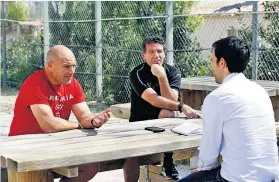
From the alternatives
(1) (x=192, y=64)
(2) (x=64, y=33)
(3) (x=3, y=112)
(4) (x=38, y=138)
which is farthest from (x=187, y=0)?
(4) (x=38, y=138)

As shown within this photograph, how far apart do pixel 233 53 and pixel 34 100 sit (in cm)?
150

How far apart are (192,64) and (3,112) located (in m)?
3.66

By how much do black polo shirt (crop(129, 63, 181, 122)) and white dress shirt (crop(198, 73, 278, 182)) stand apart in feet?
5.96

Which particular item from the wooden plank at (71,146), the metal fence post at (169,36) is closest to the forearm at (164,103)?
the wooden plank at (71,146)

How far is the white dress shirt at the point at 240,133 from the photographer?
9.56 ft

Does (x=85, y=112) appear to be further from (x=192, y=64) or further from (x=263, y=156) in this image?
(x=192, y=64)

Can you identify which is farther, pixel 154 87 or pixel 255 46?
pixel 255 46

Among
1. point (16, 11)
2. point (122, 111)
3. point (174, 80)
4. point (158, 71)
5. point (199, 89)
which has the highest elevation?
point (16, 11)

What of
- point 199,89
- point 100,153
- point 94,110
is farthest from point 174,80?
point 94,110

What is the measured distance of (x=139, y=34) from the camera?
10211 mm

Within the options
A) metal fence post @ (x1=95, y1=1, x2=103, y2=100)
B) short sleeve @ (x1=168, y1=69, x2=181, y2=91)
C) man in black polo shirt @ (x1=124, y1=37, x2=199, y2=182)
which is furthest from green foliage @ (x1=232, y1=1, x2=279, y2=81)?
metal fence post @ (x1=95, y1=1, x2=103, y2=100)

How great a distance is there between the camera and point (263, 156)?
296cm

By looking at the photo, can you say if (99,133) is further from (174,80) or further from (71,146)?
(174,80)

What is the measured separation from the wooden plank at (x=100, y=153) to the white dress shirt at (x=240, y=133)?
40cm
